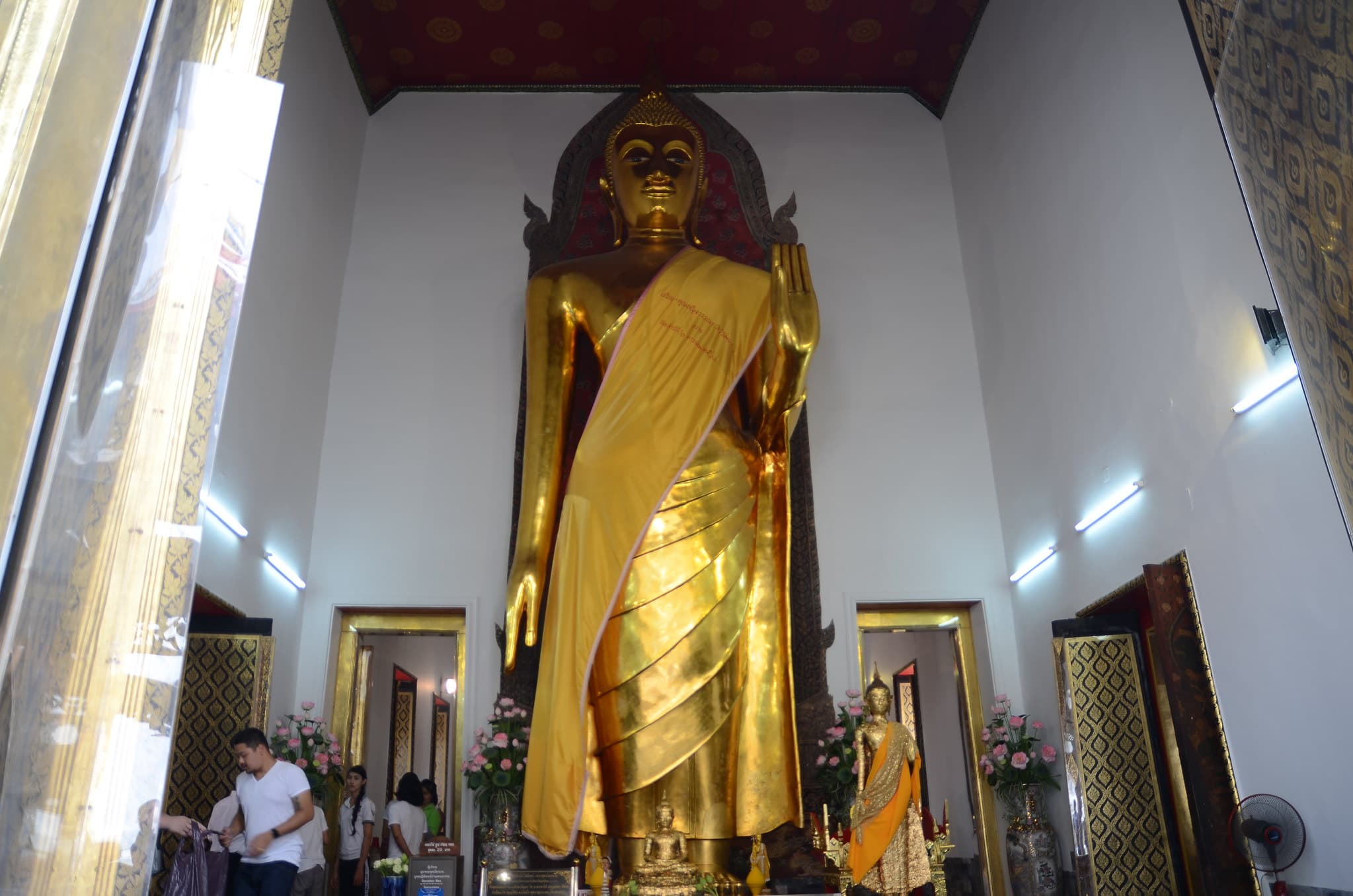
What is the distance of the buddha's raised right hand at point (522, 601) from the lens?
16.0 feet

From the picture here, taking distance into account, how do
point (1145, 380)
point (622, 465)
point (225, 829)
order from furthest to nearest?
point (622, 465)
point (1145, 380)
point (225, 829)

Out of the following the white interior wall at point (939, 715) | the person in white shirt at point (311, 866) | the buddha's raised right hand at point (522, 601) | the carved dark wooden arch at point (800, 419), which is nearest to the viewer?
the person in white shirt at point (311, 866)

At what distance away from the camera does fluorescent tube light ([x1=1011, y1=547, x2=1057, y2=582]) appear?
5398 mm

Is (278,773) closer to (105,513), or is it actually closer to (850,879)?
(850,879)

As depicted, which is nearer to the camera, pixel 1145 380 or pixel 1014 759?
pixel 1145 380

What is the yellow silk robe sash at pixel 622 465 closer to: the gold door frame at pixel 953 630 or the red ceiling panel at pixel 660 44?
the gold door frame at pixel 953 630

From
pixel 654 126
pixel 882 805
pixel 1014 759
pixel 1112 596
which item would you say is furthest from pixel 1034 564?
pixel 654 126

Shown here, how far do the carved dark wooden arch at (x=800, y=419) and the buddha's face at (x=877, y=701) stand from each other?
1109mm

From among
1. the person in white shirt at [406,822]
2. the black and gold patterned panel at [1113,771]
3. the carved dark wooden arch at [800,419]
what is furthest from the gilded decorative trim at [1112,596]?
the person in white shirt at [406,822]

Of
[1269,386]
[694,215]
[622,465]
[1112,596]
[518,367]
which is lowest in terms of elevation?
[1112,596]

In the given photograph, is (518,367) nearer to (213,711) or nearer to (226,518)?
(226,518)

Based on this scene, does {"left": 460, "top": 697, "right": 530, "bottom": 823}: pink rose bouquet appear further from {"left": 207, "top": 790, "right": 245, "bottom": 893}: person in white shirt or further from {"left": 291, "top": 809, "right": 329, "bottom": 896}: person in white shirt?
{"left": 207, "top": 790, "right": 245, "bottom": 893}: person in white shirt

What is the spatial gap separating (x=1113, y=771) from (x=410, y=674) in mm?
3732

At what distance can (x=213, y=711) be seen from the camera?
15.7 feet
